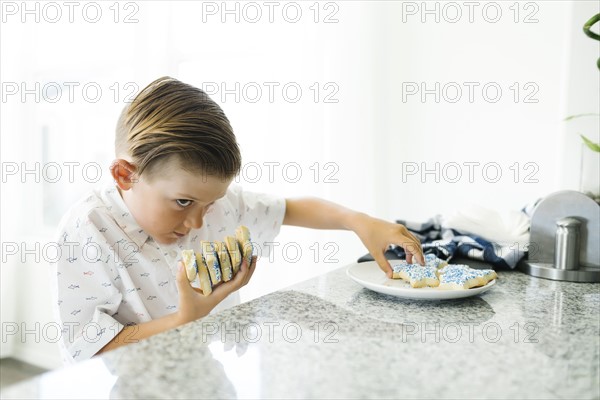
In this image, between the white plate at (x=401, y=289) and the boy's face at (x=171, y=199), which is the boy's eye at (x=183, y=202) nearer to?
the boy's face at (x=171, y=199)

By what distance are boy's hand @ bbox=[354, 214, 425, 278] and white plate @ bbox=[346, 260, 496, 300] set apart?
3 centimetres

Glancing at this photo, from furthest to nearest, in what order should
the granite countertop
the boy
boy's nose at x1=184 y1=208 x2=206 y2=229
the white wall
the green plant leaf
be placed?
the white wall → the green plant leaf → boy's nose at x1=184 y1=208 x2=206 y2=229 → the boy → the granite countertop

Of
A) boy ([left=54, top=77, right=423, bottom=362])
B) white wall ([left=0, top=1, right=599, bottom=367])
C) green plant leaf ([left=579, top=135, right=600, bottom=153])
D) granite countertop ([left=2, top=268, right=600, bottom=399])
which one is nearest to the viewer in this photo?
granite countertop ([left=2, top=268, right=600, bottom=399])

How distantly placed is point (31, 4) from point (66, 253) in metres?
2.50

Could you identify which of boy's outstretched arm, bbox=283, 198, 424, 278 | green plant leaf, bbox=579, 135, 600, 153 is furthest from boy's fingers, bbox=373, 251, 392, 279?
green plant leaf, bbox=579, 135, 600, 153

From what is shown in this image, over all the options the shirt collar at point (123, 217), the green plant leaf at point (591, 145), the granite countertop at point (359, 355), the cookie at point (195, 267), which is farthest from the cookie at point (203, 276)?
the green plant leaf at point (591, 145)

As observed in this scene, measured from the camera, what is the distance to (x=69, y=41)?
2.92 meters

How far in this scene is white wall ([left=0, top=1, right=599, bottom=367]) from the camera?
168cm

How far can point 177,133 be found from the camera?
1016 millimetres

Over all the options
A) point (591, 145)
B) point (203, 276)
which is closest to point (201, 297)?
point (203, 276)

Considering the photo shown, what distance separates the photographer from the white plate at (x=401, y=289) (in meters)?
0.85

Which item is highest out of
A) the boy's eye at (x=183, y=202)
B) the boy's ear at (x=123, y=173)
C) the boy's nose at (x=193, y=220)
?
the boy's ear at (x=123, y=173)

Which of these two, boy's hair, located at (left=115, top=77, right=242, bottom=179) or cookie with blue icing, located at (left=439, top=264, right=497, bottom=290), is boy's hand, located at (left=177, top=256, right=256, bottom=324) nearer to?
boy's hair, located at (left=115, top=77, right=242, bottom=179)

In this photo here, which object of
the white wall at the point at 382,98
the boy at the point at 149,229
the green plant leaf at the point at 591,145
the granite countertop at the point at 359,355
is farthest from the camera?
the white wall at the point at 382,98
